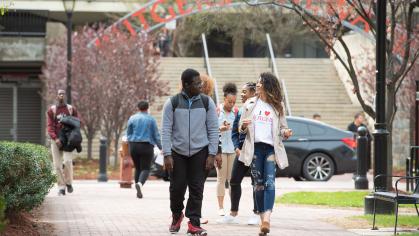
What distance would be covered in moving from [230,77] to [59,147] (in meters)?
20.6

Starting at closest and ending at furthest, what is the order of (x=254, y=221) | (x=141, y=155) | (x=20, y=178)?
(x=20, y=178) → (x=254, y=221) → (x=141, y=155)

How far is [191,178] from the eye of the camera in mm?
11430

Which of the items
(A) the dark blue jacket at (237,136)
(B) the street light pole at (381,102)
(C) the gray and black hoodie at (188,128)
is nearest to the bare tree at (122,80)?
(B) the street light pole at (381,102)

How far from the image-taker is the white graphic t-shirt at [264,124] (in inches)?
452

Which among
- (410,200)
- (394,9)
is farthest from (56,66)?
(410,200)

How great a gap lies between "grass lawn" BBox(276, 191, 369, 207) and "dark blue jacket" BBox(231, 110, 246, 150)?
395 centimetres

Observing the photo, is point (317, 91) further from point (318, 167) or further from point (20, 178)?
point (20, 178)

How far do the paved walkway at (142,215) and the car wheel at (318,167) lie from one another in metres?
3.56

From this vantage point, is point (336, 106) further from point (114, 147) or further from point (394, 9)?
point (394, 9)

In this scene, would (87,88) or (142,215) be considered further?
(87,88)

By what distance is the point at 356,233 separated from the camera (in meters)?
11.7

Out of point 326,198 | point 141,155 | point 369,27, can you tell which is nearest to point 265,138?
point 326,198

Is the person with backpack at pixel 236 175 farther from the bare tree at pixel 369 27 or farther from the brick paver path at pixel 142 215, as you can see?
the bare tree at pixel 369 27

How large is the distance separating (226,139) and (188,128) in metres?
2.74
